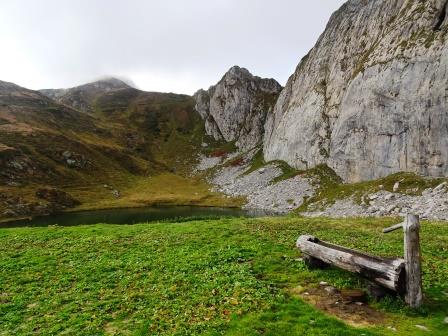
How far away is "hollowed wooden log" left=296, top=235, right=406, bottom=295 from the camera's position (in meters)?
16.1

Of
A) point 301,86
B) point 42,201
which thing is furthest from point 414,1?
point 42,201

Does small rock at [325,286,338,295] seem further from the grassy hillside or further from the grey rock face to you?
the grassy hillside

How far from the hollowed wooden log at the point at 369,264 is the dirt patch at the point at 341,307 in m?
1.30

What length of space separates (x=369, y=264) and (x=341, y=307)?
2.25m

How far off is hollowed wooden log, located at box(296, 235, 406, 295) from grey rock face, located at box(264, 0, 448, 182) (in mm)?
53332

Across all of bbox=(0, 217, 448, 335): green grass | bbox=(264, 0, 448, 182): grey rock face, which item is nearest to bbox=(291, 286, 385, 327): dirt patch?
bbox=(0, 217, 448, 335): green grass

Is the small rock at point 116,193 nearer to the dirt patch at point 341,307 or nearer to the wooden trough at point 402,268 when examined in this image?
the dirt patch at point 341,307

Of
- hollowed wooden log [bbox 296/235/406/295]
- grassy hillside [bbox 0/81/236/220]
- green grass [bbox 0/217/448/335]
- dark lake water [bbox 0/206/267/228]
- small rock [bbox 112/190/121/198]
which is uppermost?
grassy hillside [bbox 0/81/236/220]

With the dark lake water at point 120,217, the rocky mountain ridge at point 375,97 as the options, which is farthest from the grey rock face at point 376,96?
the dark lake water at point 120,217

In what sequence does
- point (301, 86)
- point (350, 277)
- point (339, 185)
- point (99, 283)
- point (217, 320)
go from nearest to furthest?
point (217, 320)
point (350, 277)
point (99, 283)
point (339, 185)
point (301, 86)

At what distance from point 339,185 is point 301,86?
198 feet

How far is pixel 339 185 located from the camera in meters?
86.1

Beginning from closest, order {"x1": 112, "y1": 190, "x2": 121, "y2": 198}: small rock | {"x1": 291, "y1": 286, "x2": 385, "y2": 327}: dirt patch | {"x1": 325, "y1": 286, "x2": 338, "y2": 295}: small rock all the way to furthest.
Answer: {"x1": 291, "y1": 286, "x2": 385, "y2": 327}: dirt patch
{"x1": 325, "y1": 286, "x2": 338, "y2": 295}: small rock
{"x1": 112, "y1": 190, "x2": 121, "y2": 198}: small rock

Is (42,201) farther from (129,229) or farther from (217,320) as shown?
(217,320)
